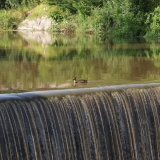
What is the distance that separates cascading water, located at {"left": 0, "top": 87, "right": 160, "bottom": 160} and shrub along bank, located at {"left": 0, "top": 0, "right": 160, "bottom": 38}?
62.4 ft

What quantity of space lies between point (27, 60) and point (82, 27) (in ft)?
55.2

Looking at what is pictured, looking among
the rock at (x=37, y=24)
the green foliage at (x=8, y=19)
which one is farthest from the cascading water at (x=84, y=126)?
the green foliage at (x=8, y=19)

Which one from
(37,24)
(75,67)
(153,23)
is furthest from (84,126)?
(37,24)

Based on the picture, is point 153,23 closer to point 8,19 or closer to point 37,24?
point 37,24

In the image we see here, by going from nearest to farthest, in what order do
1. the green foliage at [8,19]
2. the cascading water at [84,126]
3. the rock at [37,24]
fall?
the cascading water at [84,126]
the rock at [37,24]
the green foliage at [8,19]

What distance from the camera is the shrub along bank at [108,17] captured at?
29000 millimetres

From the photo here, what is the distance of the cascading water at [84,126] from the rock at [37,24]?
96.2 feet

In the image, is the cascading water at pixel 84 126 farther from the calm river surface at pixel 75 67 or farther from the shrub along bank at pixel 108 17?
the shrub along bank at pixel 108 17

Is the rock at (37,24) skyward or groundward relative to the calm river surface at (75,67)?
groundward

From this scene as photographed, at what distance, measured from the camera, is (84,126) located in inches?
324

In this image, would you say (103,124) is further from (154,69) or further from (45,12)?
(45,12)

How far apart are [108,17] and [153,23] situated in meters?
3.60

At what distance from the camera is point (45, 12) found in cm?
3928

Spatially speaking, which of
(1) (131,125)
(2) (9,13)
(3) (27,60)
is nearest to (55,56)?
(3) (27,60)
